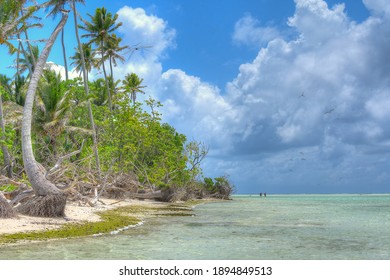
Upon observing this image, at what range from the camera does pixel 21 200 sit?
1897 cm

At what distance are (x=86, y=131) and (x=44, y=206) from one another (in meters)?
17.8

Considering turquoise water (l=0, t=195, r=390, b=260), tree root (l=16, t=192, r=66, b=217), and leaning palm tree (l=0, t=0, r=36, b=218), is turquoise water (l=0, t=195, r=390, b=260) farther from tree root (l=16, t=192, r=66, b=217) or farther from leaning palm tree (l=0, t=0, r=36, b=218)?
leaning palm tree (l=0, t=0, r=36, b=218)

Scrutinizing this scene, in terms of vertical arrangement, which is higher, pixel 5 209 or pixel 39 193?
pixel 39 193

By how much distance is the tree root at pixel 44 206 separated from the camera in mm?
16719

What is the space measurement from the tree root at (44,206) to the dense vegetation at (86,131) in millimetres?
412

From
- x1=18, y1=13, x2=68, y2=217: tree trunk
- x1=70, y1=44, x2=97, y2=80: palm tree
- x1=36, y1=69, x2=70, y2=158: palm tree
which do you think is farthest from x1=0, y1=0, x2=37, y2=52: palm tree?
x1=70, y1=44, x2=97, y2=80: palm tree

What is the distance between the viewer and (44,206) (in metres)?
16.8

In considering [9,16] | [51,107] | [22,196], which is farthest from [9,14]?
[22,196]

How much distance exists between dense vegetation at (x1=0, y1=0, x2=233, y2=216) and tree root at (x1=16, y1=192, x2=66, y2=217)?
0.41 meters

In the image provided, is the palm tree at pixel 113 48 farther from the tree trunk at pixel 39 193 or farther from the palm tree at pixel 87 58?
the tree trunk at pixel 39 193

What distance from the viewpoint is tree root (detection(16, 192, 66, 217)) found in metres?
16.7

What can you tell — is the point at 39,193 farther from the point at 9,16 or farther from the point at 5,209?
the point at 9,16
